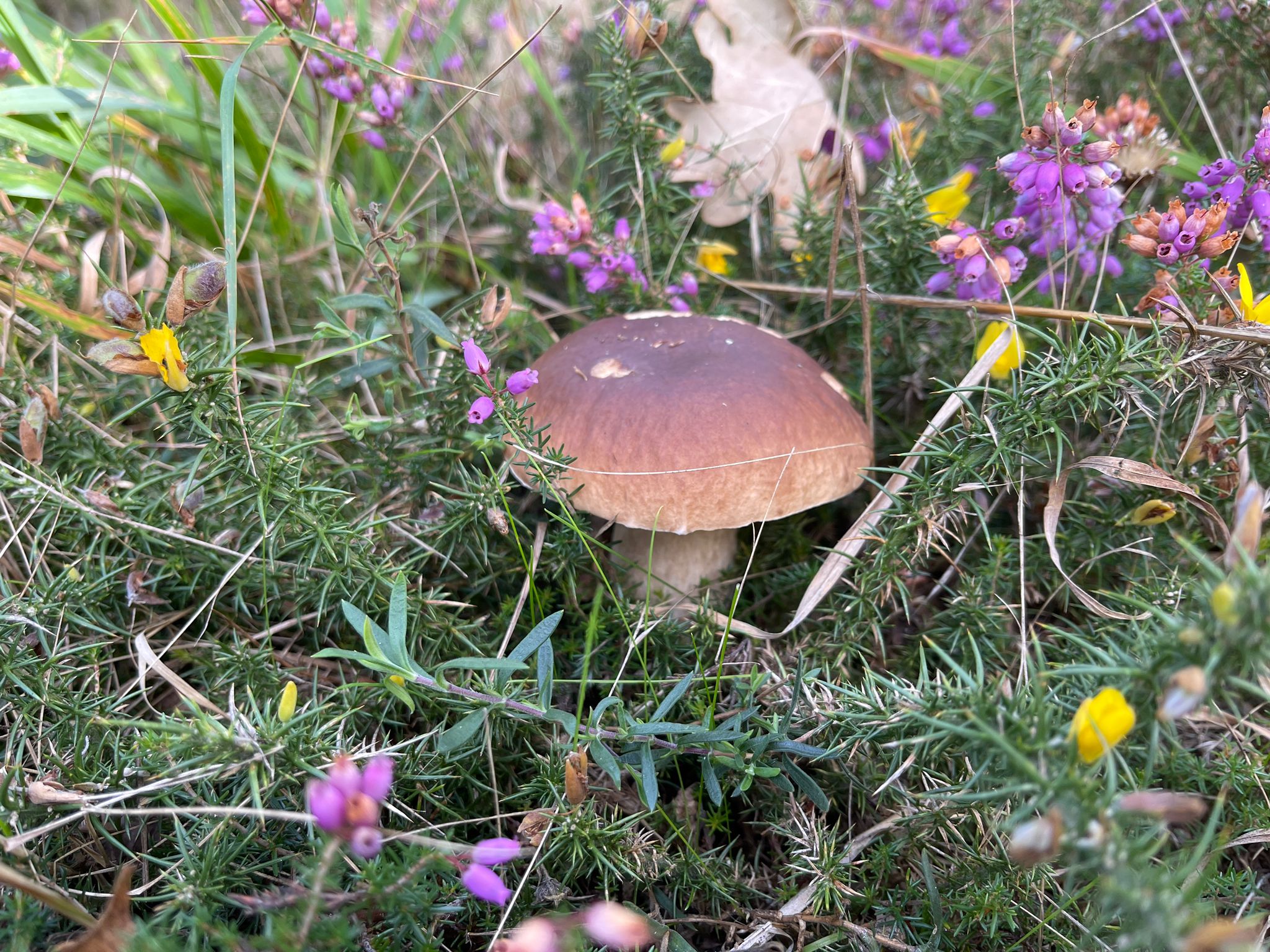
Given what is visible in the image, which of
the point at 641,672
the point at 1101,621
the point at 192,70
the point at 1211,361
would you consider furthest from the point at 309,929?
the point at 192,70

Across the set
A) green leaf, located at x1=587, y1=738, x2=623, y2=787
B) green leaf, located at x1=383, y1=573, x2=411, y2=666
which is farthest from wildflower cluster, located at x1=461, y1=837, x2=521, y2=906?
green leaf, located at x1=383, y1=573, x2=411, y2=666

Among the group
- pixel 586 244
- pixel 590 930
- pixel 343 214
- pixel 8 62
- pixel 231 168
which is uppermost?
pixel 8 62

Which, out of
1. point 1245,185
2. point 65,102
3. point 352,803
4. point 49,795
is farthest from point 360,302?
point 1245,185

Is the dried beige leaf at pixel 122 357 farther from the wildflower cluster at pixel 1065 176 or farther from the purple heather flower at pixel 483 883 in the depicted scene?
the wildflower cluster at pixel 1065 176

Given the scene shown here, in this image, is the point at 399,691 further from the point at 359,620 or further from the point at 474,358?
the point at 474,358

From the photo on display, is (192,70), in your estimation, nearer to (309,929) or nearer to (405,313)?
(405,313)

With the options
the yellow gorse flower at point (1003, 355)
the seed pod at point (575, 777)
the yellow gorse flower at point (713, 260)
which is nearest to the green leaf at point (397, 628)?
the seed pod at point (575, 777)
